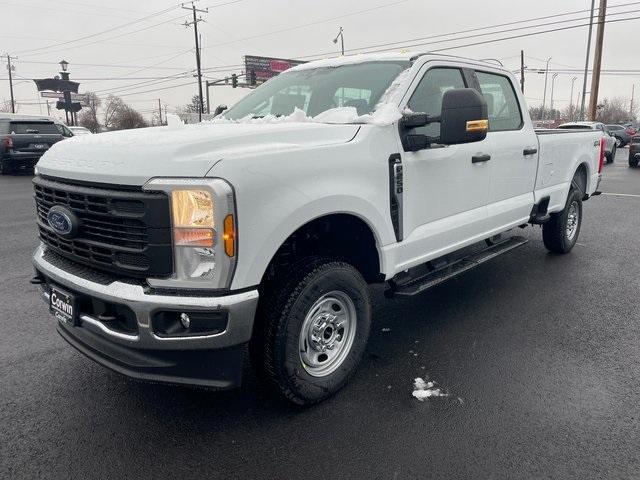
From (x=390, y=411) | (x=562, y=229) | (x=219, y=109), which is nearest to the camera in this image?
(x=390, y=411)

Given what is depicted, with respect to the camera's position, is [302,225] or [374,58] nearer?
[302,225]

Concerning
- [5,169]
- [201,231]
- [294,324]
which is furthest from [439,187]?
[5,169]

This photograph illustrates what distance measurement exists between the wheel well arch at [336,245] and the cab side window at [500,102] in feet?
6.20

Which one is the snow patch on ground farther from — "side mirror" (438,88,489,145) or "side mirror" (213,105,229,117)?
"side mirror" (213,105,229,117)

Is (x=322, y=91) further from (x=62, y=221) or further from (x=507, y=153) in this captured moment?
(x=62, y=221)

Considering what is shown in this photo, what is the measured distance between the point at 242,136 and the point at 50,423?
6.17ft

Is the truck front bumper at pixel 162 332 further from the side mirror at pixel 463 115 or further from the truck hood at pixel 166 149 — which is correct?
the side mirror at pixel 463 115

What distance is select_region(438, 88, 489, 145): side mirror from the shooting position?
3082mm

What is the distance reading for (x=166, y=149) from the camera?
2434 mm

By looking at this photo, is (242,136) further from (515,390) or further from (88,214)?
(515,390)

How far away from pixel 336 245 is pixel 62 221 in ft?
5.12

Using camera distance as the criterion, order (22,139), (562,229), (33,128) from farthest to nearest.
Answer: (33,128)
(22,139)
(562,229)

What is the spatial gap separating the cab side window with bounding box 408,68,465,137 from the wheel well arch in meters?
0.86

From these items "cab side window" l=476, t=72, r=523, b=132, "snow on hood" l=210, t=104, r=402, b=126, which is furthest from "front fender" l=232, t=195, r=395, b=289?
"cab side window" l=476, t=72, r=523, b=132
